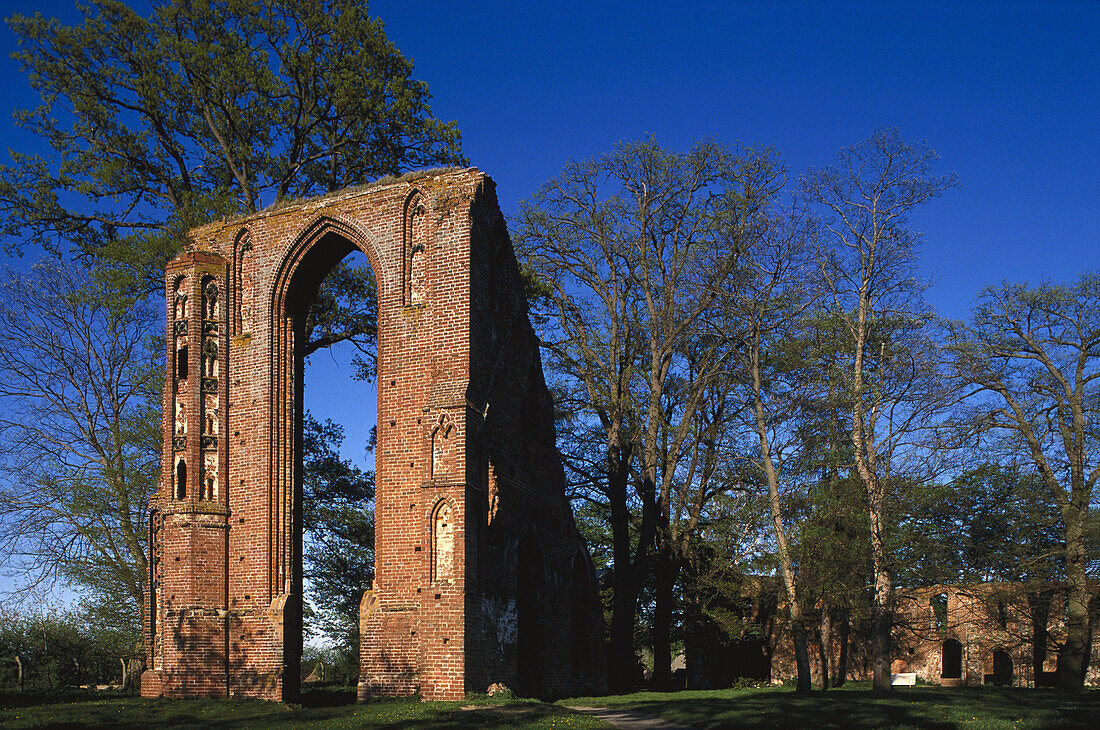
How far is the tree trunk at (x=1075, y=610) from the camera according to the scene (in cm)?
1845

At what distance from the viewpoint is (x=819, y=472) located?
2192 centimetres

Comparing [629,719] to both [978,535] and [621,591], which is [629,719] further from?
[621,591]

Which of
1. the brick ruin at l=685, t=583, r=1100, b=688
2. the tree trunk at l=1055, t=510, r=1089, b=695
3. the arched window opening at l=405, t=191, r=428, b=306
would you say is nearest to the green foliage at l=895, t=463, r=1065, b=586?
the tree trunk at l=1055, t=510, r=1089, b=695

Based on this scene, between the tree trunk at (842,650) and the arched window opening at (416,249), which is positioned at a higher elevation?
the arched window opening at (416,249)

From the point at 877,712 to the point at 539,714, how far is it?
469cm

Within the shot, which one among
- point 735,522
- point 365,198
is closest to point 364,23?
point 365,198

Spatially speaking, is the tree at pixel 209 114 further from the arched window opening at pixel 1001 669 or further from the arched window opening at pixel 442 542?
the arched window opening at pixel 1001 669

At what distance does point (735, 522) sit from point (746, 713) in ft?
26.2

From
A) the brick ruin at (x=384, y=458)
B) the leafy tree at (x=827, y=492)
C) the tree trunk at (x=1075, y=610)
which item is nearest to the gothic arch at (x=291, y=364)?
the brick ruin at (x=384, y=458)

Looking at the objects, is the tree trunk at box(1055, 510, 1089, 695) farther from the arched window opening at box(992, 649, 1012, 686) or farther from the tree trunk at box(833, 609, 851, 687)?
the arched window opening at box(992, 649, 1012, 686)

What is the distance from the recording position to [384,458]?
630 inches

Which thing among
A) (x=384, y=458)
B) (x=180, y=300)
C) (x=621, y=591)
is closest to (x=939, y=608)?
(x=621, y=591)

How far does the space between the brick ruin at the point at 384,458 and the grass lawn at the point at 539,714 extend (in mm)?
1151

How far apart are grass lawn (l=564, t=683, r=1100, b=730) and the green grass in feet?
6.22
